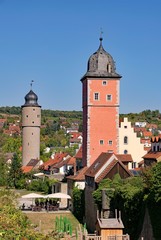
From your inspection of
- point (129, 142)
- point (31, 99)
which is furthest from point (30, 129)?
point (129, 142)

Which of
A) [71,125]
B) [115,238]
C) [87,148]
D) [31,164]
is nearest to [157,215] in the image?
[115,238]

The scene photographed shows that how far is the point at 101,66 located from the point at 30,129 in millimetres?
33350

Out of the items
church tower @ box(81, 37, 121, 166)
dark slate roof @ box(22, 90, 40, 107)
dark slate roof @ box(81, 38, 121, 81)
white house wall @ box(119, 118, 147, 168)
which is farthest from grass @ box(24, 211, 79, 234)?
dark slate roof @ box(22, 90, 40, 107)

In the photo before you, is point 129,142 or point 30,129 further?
point 30,129

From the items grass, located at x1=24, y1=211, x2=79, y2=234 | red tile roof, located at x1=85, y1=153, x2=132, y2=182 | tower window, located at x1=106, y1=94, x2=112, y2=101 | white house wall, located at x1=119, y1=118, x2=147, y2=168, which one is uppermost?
tower window, located at x1=106, y1=94, x2=112, y2=101

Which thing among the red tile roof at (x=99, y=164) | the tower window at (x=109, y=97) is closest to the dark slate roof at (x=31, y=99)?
the tower window at (x=109, y=97)

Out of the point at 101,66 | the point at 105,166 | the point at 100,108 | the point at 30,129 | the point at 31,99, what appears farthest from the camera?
the point at 31,99

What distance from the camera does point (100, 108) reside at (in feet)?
136

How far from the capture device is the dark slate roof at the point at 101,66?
41938 mm

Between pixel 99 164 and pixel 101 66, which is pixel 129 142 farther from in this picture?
pixel 99 164

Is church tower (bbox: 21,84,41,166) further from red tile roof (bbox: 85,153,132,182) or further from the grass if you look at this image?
red tile roof (bbox: 85,153,132,182)

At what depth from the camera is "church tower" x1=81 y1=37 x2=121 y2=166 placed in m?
41.2

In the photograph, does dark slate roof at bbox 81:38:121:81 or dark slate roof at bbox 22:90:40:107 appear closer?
dark slate roof at bbox 81:38:121:81

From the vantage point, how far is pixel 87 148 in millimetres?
41031
